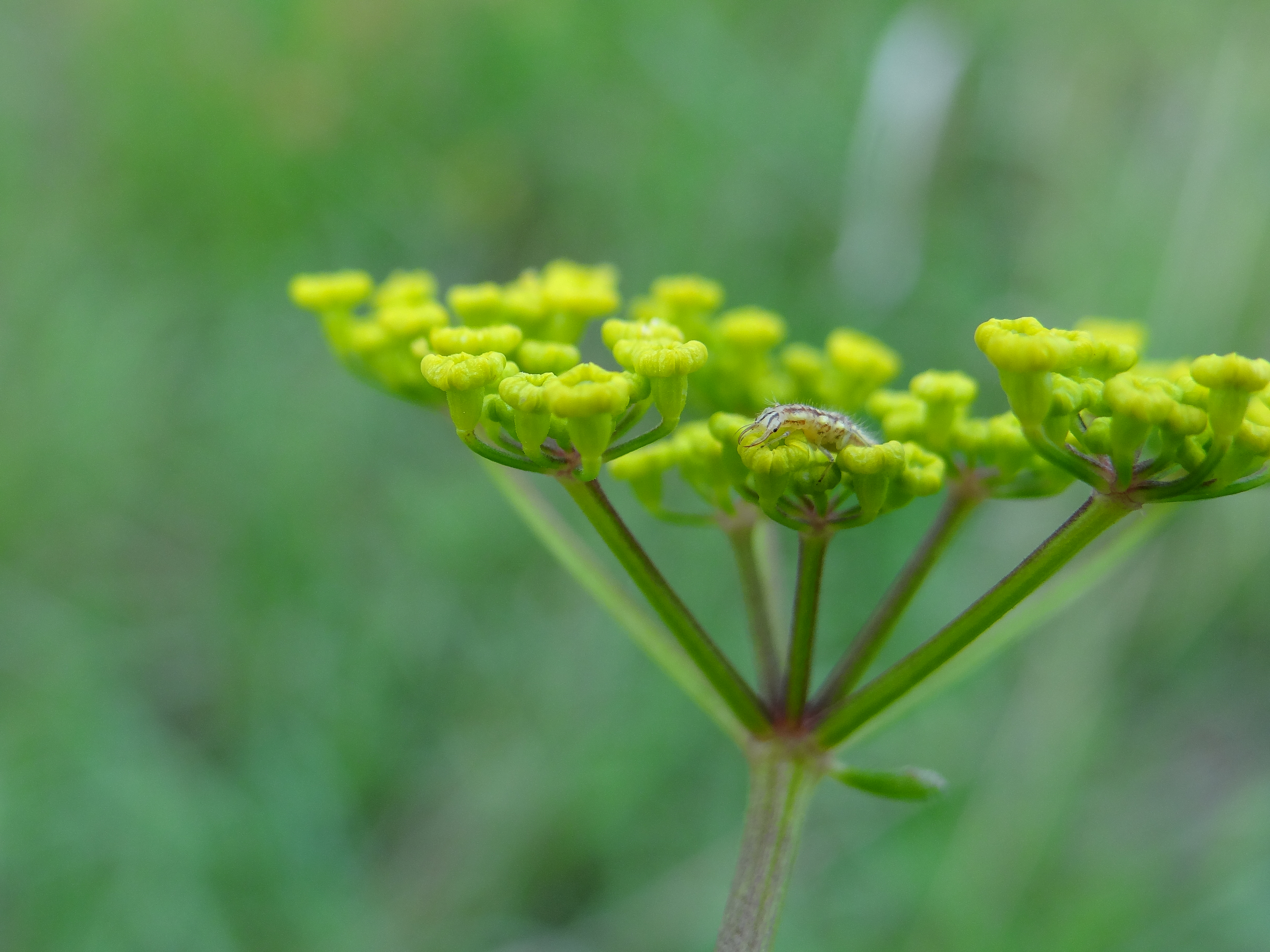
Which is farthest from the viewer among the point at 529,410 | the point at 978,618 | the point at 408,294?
the point at 408,294

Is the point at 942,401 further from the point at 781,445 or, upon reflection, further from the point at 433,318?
the point at 433,318

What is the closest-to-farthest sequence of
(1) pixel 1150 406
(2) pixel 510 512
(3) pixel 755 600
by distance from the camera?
(1) pixel 1150 406 → (3) pixel 755 600 → (2) pixel 510 512

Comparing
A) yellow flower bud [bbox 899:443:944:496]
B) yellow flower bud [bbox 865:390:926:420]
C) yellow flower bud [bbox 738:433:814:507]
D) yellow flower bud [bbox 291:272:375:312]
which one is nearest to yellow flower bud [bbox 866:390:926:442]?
yellow flower bud [bbox 865:390:926:420]

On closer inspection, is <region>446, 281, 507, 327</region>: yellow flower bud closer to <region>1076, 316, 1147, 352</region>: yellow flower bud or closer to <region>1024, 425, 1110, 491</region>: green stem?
<region>1024, 425, 1110, 491</region>: green stem

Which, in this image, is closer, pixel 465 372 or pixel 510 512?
pixel 465 372

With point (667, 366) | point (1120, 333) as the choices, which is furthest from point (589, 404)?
point (1120, 333)

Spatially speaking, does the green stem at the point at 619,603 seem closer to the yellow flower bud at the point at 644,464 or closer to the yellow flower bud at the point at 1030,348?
the yellow flower bud at the point at 644,464

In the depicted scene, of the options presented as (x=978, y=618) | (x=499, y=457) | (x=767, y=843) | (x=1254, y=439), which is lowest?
(x=767, y=843)
